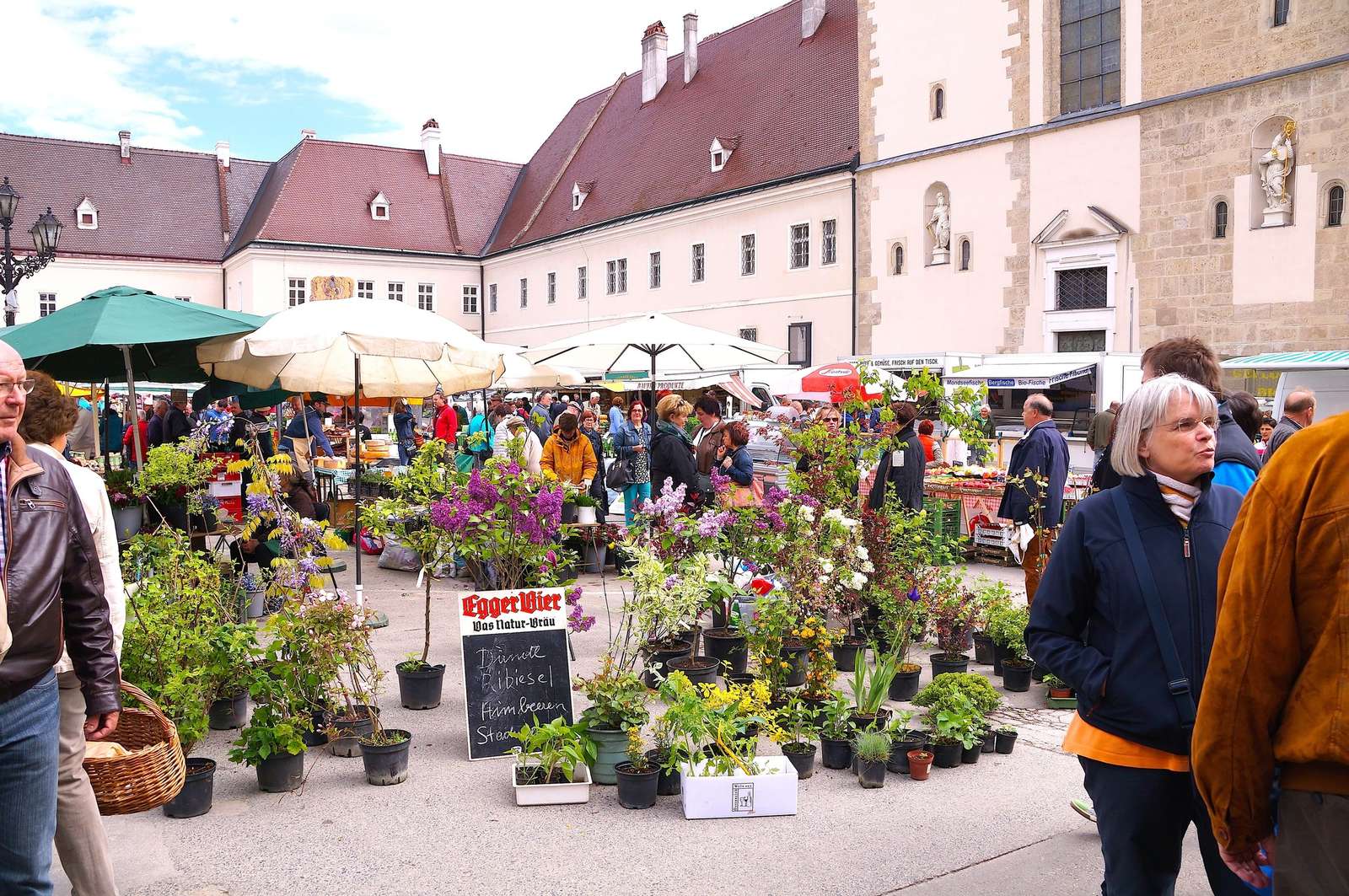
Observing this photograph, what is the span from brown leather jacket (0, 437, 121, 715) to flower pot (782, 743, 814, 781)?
320 cm

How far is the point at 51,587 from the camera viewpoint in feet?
9.84

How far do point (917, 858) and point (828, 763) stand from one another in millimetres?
1160

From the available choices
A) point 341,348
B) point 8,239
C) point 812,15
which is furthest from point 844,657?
point 812,15

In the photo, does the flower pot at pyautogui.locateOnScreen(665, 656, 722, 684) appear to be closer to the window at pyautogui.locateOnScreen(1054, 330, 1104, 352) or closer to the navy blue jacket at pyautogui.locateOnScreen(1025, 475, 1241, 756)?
the navy blue jacket at pyautogui.locateOnScreen(1025, 475, 1241, 756)

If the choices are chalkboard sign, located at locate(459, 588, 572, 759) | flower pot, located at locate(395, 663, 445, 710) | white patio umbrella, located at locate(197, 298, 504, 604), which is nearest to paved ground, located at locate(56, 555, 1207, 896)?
chalkboard sign, located at locate(459, 588, 572, 759)

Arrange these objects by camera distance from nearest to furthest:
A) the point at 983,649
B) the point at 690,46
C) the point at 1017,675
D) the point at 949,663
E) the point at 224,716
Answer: the point at 224,716, the point at 1017,675, the point at 949,663, the point at 983,649, the point at 690,46

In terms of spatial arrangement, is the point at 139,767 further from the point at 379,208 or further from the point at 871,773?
the point at 379,208

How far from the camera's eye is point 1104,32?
24578 millimetres

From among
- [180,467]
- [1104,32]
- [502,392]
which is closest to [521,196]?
Answer: [502,392]

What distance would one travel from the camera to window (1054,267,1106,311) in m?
25.3

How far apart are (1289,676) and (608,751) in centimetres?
373

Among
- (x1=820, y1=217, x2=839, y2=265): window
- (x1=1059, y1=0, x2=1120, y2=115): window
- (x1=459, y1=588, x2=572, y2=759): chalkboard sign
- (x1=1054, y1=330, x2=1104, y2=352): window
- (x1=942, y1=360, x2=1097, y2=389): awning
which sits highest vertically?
(x1=1059, y1=0, x2=1120, y2=115): window

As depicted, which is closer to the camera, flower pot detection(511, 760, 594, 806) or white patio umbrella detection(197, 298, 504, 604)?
flower pot detection(511, 760, 594, 806)

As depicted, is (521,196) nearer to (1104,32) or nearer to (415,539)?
(1104,32)
